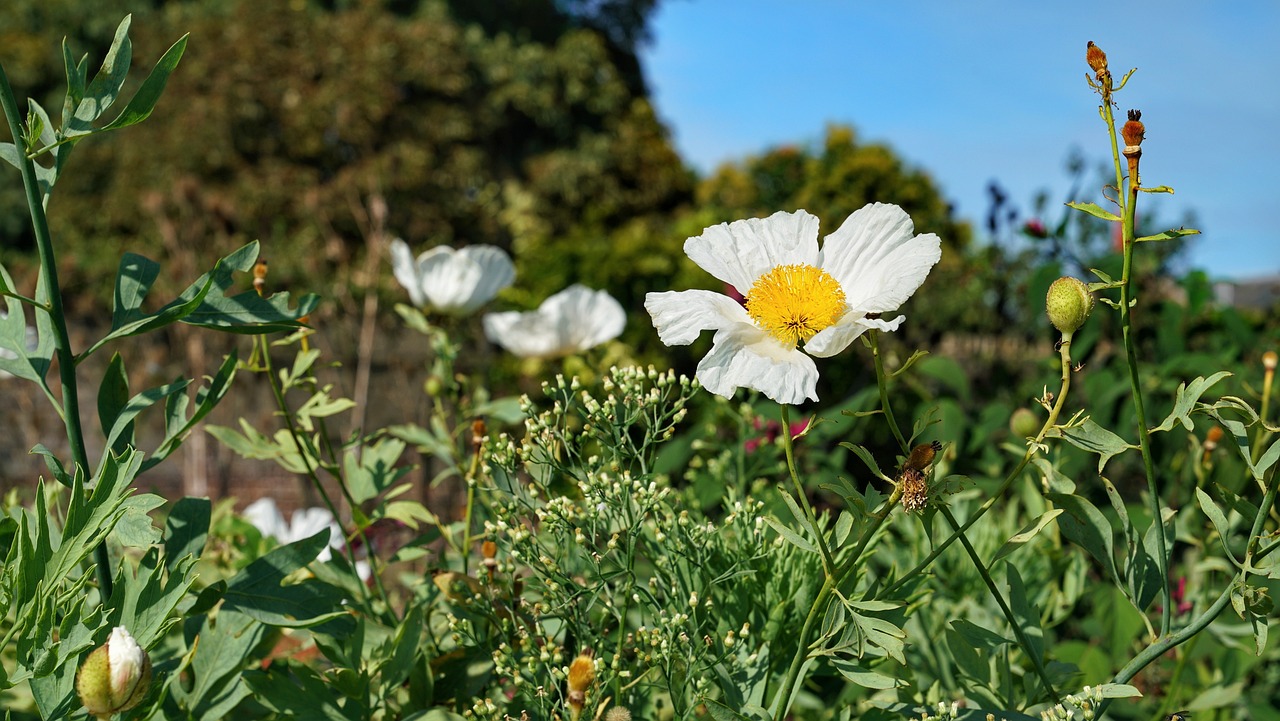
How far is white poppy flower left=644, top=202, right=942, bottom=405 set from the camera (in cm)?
73

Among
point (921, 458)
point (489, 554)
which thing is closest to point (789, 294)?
point (921, 458)

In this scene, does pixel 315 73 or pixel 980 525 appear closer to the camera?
pixel 980 525

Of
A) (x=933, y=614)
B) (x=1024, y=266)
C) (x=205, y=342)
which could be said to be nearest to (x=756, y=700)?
(x=933, y=614)

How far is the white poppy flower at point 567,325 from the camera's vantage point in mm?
1710

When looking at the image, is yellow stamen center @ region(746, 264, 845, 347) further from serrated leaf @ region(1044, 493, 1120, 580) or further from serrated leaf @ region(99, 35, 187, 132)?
serrated leaf @ region(99, 35, 187, 132)

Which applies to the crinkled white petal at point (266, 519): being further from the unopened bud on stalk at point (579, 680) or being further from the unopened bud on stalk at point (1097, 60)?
the unopened bud on stalk at point (1097, 60)

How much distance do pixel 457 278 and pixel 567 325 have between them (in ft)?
0.71

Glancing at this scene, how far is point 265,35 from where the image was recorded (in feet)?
31.9

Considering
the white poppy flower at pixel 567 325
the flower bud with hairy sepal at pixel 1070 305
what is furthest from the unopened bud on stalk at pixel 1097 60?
the white poppy flower at pixel 567 325

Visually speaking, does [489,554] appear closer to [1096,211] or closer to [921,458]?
[921,458]

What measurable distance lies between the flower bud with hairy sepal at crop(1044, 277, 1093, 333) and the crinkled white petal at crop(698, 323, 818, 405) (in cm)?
19

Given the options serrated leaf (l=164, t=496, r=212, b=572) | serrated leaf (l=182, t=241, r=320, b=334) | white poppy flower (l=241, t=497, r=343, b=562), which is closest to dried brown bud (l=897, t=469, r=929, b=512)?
serrated leaf (l=182, t=241, r=320, b=334)

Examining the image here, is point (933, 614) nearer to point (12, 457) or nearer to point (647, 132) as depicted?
point (12, 457)

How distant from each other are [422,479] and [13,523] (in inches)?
121
